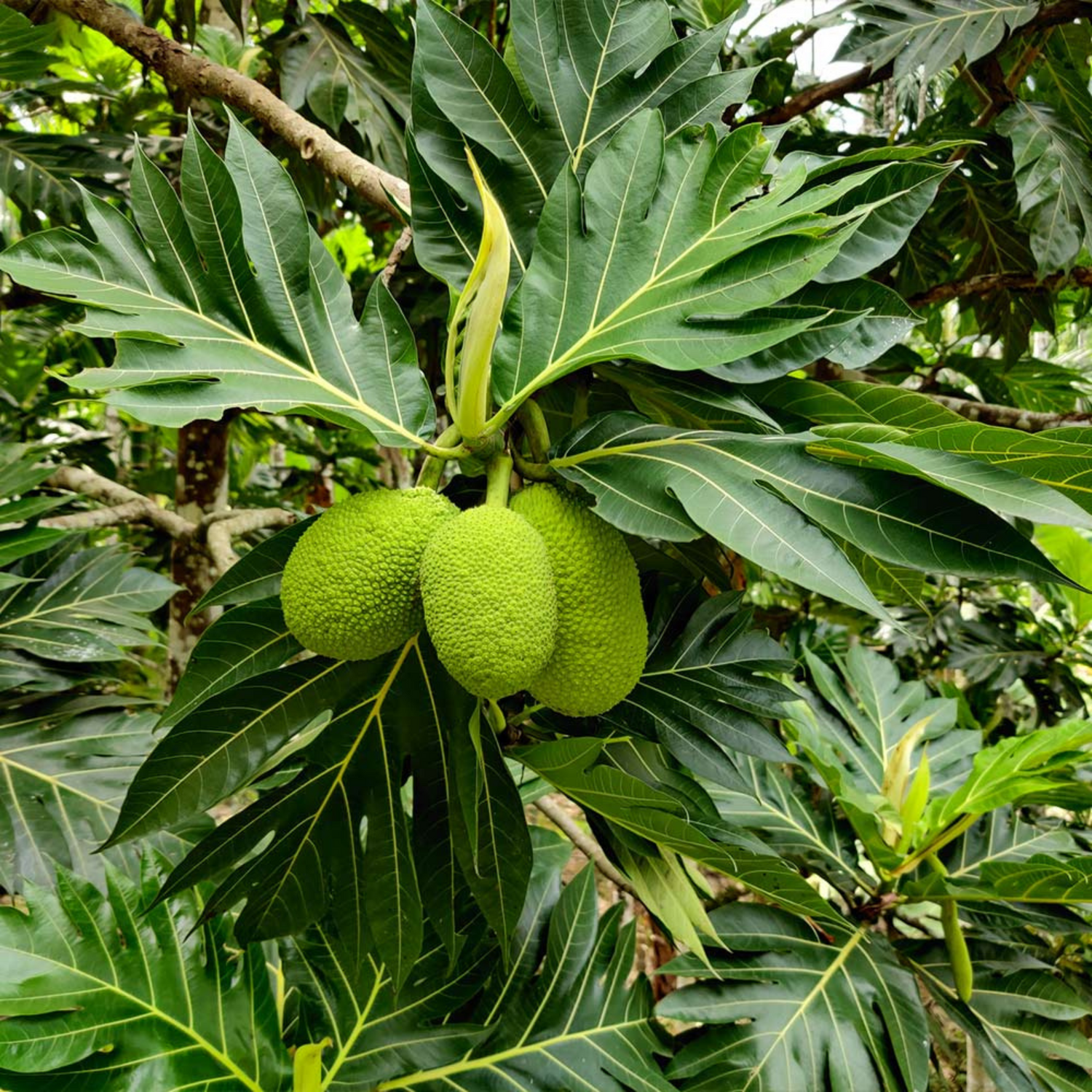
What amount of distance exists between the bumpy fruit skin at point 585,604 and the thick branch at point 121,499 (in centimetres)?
127

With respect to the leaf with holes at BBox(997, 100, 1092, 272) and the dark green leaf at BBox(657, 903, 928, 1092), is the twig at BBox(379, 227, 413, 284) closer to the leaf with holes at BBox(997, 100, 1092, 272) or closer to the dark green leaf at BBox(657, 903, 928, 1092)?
the dark green leaf at BBox(657, 903, 928, 1092)

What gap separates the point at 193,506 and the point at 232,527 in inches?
18.8

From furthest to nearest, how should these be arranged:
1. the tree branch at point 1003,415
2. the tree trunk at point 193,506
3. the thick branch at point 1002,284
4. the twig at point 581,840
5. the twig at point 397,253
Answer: the tree trunk at point 193,506, the thick branch at point 1002,284, the tree branch at point 1003,415, the twig at point 581,840, the twig at point 397,253

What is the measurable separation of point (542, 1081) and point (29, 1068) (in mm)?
470

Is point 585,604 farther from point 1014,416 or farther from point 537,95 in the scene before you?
point 1014,416

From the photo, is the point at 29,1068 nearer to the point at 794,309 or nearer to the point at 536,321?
the point at 536,321

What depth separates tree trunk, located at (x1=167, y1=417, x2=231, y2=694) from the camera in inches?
70.4

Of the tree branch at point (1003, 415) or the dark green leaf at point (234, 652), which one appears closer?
the dark green leaf at point (234, 652)

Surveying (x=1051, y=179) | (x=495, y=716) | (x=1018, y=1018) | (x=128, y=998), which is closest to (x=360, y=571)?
(x=495, y=716)

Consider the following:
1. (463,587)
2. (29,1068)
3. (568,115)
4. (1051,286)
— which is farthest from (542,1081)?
(1051,286)

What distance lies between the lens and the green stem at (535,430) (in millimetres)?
626

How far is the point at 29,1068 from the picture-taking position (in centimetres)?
74

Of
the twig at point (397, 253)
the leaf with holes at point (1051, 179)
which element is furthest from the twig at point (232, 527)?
the leaf with holes at point (1051, 179)

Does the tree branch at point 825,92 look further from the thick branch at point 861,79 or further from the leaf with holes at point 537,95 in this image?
the leaf with holes at point 537,95
